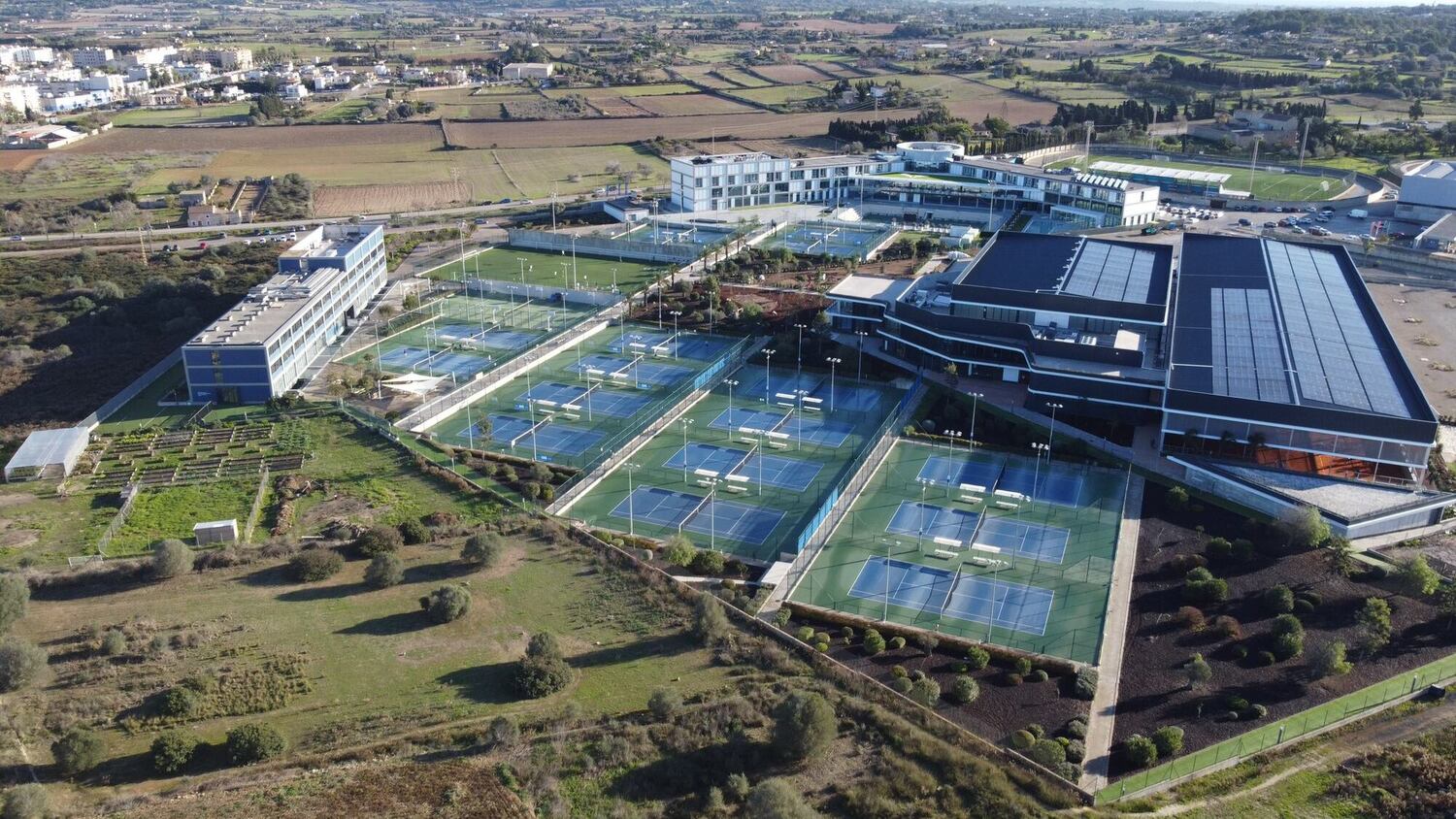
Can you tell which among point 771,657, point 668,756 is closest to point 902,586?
point 771,657

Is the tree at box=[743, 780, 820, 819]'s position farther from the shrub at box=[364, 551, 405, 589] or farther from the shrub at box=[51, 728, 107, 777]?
the shrub at box=[51, 728, 107, 777]

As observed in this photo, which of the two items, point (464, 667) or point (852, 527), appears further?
point (852, 527)

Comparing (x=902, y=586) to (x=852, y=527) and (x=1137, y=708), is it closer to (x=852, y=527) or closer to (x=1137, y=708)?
(x=852, y=527)

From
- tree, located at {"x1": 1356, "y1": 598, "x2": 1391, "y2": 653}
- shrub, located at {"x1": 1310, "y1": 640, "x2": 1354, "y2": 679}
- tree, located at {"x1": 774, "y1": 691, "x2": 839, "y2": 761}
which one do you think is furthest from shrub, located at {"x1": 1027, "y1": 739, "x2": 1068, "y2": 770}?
tree, located at {"x1": 1356, "y1": 598, "x2": 1391, "y2": 653}

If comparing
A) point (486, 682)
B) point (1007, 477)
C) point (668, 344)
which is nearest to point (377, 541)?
point (486, 682)

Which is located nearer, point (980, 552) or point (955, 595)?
point (955, 595)

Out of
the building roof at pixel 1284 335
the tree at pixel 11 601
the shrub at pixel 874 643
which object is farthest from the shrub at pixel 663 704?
the building roof at pixel 1284 335

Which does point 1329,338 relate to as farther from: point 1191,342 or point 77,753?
point 77,753
